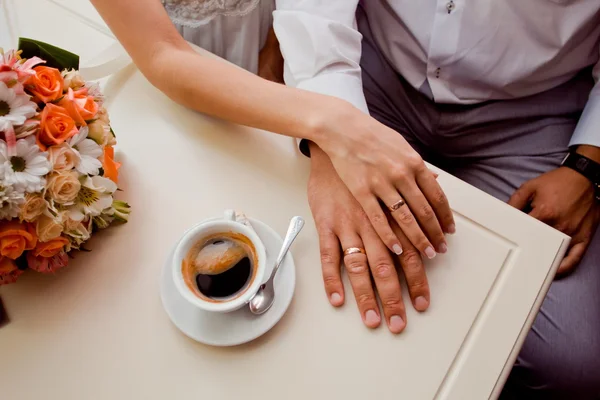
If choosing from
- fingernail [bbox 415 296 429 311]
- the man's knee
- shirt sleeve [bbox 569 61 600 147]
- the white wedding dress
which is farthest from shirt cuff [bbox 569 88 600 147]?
the white wedding dress

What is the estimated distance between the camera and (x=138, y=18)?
2.54 feet

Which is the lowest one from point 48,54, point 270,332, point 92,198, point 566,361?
point 566,361

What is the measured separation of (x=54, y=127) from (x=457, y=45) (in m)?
0.79

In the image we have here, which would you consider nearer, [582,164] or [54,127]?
[54,127]

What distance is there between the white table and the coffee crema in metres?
Result: 0.07

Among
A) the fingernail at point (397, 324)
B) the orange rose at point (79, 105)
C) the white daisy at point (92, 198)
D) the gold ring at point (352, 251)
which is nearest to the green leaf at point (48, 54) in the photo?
the orange rose at point (79, 105)

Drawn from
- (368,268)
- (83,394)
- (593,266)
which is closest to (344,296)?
(368,268)

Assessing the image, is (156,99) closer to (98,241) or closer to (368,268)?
(98,241)

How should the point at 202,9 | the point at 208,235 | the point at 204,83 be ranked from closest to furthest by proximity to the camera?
the point at 208,235 → the point at 204,83 → the point at 202,9

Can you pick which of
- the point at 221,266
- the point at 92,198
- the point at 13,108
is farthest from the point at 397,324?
the point at 13,108

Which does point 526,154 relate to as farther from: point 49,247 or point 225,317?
point 49,247

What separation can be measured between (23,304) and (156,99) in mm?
398

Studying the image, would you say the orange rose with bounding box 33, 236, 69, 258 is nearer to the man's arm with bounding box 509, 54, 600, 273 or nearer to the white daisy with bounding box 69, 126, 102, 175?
the white daisy with bounding box 69, 126, 102, 175

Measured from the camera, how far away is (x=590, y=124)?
968 mm
